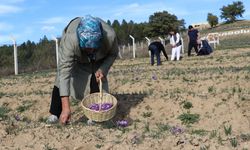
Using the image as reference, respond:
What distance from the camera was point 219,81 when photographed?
387 inches

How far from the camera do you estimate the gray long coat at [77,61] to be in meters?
5.86

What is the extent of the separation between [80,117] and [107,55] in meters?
1.36

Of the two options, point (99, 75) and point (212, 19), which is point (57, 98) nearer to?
point (99, 75)

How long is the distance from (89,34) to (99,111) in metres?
0.91

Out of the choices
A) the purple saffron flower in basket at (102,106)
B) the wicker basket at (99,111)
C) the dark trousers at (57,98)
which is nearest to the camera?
the wicker basket at (99,111)

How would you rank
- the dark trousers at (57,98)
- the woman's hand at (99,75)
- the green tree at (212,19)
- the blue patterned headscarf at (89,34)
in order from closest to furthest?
the blue patterned headscarf at (89,34) → the woman's hand at (99,75) → the dark trousers at (57,98) → the green tree at (212,19)

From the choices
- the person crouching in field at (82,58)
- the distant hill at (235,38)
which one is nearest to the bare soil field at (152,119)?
the person crouching in field at (82,58)

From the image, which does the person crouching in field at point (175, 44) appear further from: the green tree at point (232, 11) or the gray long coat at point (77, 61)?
the green tree at point (232, 11)

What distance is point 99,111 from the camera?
5816 mm

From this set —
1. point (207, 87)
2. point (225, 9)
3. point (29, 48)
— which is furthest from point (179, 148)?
point (225, 9)

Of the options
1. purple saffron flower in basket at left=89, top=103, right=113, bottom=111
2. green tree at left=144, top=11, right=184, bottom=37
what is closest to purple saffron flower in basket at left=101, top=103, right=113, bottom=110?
purple saffron flower in basket at left=89, top=103, right=113, bottom=111

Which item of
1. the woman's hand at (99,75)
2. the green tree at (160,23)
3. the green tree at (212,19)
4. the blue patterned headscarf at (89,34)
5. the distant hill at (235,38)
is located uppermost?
the green tree at (212,19)

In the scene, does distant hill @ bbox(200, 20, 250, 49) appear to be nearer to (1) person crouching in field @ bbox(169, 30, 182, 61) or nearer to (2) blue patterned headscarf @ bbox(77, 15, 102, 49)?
(1) person crouching in field @ bbox(169, 30, 182, 61)

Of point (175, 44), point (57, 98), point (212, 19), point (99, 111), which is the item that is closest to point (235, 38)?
point (175, 44)
